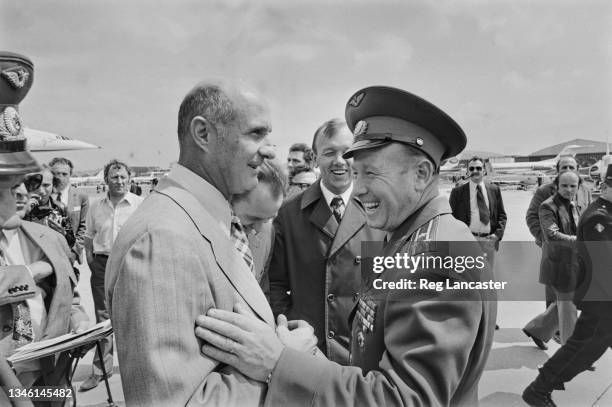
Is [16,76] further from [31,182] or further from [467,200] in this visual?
[467,200]

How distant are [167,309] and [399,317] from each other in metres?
0.66

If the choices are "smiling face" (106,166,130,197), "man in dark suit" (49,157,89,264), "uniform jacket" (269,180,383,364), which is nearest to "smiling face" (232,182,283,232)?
"uniform jacket" (269,180,383,364)

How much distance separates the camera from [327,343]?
275 centimetres

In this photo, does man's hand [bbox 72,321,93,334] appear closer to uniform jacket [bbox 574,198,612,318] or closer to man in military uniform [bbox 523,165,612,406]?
man in military uniform [bbox 523,165,612,406]

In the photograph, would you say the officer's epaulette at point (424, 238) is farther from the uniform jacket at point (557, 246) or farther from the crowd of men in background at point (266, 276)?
the uniform jacket at point (557, 246)

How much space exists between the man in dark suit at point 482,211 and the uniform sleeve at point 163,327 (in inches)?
223

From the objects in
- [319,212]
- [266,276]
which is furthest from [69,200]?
[319,212]

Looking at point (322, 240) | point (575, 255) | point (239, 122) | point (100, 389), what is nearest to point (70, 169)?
point (100, 389)

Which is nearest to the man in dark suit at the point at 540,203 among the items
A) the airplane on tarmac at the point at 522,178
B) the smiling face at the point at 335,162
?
the smiling face at the point at 335,162

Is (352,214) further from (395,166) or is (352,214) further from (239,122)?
(239,122)

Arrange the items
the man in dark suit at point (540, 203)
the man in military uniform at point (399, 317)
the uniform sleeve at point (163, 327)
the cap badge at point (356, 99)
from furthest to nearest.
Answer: the man in dark suit at point (540, 203)
the cap badge at point (356, 99)
the man in military uniform at point (399, 317)
the uniform sleeve at point (163, 327)

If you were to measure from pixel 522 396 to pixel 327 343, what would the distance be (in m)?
2.09

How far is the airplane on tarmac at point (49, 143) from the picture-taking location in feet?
22.3

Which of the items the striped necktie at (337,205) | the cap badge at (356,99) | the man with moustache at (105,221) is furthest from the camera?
the man with moustache at (105,221)
